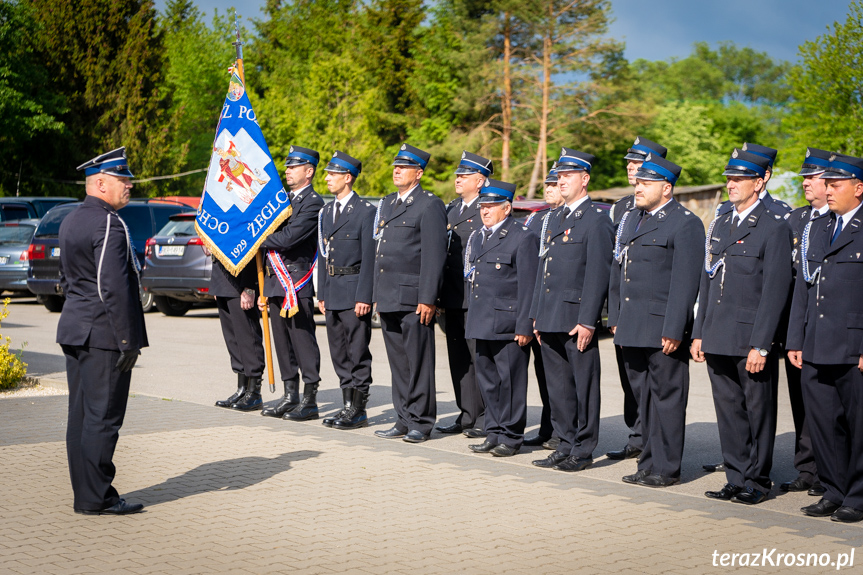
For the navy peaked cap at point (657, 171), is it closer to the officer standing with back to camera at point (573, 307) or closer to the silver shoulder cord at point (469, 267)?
the officer standing with back to camera at point (573, 307)

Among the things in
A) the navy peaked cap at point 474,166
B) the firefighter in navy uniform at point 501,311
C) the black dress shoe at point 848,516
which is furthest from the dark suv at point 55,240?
the black dress shoe at point 848,516

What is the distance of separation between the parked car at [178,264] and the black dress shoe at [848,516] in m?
12.8

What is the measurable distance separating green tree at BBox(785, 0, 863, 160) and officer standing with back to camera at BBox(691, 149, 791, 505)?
65.8 ft

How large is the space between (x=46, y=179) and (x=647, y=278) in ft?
134

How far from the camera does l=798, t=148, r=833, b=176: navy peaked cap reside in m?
6.47

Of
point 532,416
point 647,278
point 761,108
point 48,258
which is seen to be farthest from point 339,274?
point 761,108

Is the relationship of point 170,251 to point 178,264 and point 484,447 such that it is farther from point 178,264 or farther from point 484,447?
point 484,447

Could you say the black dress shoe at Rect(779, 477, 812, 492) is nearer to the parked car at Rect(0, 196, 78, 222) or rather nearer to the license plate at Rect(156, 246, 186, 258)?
the license plate at Rect(156, 246, 186, 258)

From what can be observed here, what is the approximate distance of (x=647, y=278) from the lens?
23.2ft

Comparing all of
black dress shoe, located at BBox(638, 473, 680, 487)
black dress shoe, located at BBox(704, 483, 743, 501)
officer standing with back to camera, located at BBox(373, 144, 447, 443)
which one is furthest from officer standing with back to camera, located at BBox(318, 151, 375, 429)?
black dress shoe, located at BBox(704, 483, 743, 501)

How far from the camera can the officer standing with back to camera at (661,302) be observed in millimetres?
6883

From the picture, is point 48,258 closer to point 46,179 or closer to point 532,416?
point 532,416

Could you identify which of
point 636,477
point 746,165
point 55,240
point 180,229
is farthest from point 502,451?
point 55,240

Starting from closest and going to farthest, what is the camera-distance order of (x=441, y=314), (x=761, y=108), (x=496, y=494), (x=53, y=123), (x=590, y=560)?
(x=590, y=560) → (x=496, y=494) → (x=441, y=314) → (x=53, y=123) → (x=761, y=108)
